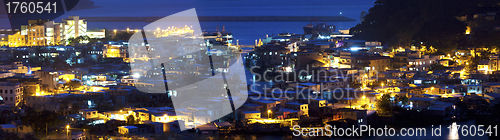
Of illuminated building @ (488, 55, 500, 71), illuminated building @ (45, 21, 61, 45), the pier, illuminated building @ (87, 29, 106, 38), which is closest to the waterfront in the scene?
the pier

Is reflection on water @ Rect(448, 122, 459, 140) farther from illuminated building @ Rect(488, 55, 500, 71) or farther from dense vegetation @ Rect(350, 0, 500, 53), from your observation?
dense vegetation @ Rect(350, 0, 500, 53)

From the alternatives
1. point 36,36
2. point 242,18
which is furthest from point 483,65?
point 242,18

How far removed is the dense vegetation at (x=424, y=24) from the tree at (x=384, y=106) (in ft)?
15.0

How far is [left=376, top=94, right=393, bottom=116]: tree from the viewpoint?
689cm

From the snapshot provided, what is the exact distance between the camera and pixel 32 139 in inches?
221

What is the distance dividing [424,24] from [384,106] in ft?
18.8

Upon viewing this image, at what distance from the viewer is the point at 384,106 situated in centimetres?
698

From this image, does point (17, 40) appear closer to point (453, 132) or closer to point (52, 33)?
point (52, 33)

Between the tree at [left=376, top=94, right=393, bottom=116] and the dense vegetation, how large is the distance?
15.0 ft

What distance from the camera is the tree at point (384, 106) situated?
22.6ft

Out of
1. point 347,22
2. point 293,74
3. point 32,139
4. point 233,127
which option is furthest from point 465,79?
point 347,22

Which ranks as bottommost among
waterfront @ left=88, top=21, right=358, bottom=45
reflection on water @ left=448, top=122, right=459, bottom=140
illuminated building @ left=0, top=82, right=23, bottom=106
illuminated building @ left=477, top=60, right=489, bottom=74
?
reflection on water @ left=448, top=122, right=459, bottom=140

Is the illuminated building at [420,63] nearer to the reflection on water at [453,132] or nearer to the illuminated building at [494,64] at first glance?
the illuminated building at [494,64]

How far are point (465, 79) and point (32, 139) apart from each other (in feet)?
20.4
